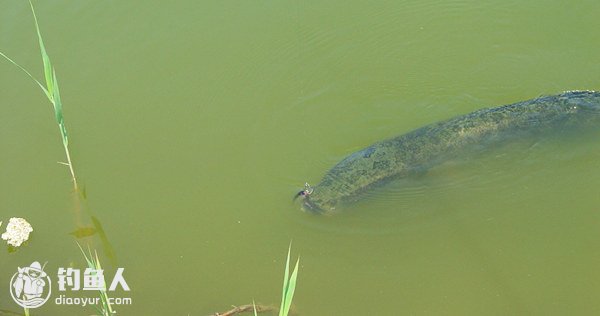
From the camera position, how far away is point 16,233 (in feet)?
17.3

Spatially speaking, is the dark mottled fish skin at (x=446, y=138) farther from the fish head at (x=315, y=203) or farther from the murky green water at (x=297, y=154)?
the murky green water at (x=297, y=154)

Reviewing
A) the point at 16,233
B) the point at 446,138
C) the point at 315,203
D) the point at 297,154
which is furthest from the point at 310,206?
the point at 16,233

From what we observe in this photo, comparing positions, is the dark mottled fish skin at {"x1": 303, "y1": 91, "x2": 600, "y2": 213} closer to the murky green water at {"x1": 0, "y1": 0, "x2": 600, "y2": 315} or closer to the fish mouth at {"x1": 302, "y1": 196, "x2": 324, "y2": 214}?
the fish mouth at {"x1": 302, "y1": 196, "x2": 324, "y2": 214}

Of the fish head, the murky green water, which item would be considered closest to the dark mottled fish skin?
the fish head

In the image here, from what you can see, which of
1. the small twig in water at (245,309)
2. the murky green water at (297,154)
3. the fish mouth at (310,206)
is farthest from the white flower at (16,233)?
the fish mouth at (310,206)

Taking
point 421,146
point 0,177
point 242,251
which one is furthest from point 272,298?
point 0,177

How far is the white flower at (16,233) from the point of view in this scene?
207 inches

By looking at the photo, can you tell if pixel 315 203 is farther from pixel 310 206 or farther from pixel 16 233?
pixel 16 233

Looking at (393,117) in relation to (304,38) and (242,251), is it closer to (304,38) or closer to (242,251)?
(304,38)

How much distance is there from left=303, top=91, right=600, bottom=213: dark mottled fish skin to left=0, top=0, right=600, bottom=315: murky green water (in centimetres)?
14

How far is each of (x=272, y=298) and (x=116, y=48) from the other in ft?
11.6

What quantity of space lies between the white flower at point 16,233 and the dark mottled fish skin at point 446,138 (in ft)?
7.41

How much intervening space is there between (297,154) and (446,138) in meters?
1.29

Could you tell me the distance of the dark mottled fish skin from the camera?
542 cm
